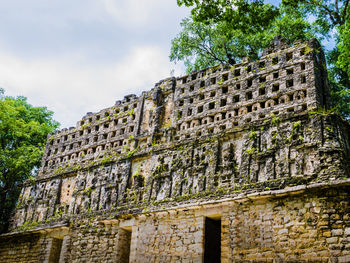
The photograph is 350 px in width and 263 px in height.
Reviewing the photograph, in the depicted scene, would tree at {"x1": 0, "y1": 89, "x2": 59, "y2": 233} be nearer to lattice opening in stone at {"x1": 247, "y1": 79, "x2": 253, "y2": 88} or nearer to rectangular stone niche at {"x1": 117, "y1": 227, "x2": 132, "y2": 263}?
rectangular stone niche at {"x1": 117, "y1": 227, "x2": 132, "y2": 263}

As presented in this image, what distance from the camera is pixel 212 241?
1173 centimetres

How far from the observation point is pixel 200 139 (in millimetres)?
13062

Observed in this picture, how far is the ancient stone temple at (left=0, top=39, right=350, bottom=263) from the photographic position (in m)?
9.77

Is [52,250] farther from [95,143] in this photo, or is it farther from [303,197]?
[303,197]

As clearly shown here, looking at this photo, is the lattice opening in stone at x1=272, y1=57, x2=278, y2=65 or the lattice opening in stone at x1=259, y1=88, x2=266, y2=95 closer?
the lattice opening in stone at x1=259, y1=88, x2=266, y2=95

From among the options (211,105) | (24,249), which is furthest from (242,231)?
(24,249)

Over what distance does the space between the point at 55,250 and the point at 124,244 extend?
3505 mm

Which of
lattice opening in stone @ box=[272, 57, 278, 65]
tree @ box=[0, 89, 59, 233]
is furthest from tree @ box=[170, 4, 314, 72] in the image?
tree @ box=[0, 89, 59, 233]

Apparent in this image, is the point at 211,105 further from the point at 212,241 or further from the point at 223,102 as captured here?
the point at 212,241

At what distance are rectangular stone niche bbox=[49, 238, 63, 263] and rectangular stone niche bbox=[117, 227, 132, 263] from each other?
3452 mm

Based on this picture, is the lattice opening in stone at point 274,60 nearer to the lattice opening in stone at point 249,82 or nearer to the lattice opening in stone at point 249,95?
the lattice opening in stone at point 249,82

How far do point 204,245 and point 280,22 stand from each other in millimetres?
12891

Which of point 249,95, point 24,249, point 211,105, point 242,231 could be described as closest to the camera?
point 242,231

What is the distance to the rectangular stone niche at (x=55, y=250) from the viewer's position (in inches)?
582
